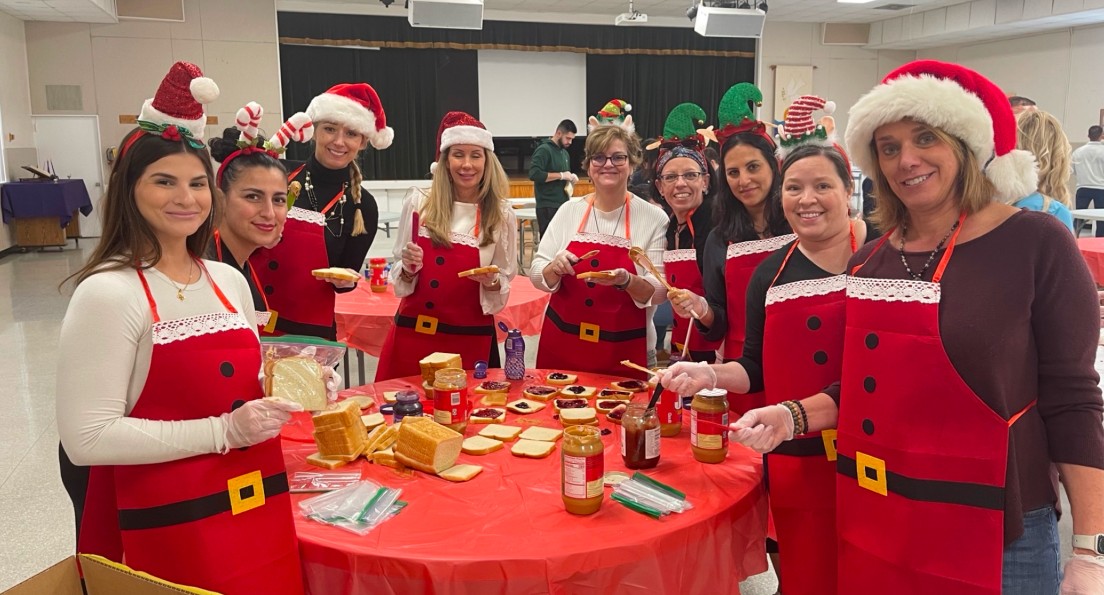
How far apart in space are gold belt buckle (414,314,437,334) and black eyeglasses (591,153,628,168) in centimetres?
100

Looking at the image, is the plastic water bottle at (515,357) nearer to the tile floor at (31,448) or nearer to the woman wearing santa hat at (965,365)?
the tile floor at (31,448)

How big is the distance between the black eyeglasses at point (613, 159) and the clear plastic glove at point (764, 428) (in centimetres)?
168

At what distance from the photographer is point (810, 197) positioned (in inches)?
80.0

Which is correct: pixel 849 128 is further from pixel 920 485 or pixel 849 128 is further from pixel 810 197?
pixel 920 485

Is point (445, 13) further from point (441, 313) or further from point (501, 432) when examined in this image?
point (501, 432)

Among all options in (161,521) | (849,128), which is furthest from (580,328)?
(161,521)

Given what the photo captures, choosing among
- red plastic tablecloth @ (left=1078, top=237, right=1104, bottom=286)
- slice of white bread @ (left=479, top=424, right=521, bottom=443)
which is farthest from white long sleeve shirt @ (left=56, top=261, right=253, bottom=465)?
red plastic tablecloth @ (left=1078, top=237, right=1104, bottom=286)

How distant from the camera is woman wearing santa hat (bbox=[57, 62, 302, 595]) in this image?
4.67 ft

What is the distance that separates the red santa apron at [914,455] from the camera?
1.47 meters

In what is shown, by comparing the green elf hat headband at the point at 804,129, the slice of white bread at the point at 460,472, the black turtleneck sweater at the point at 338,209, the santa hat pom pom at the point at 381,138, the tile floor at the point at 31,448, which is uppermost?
the santa hat pom pom at the point at 381,138

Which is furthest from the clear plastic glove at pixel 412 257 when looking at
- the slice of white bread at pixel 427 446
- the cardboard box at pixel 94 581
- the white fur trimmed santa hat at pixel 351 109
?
the cardboard box at pixel 94 581

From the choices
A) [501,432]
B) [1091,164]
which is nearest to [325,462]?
[501,432]

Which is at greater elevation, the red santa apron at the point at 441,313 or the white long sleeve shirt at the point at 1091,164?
the white long sleeve shirt at the point at 1091,164

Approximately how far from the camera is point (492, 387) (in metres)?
2.70
